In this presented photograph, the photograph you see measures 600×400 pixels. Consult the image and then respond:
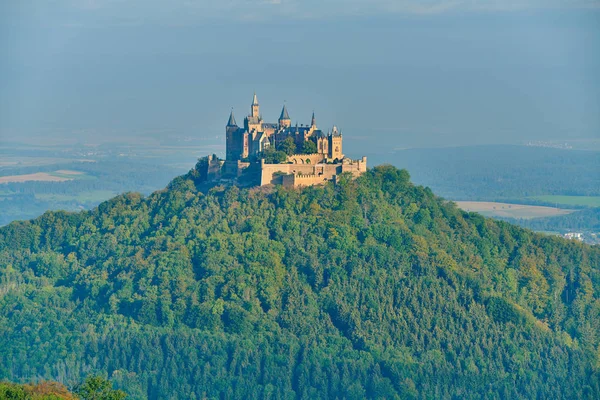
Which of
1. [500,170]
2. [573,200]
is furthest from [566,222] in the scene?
[500,170]

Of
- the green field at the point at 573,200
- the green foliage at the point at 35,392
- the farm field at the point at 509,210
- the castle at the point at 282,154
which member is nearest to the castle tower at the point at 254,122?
the castle at the point at 282,154

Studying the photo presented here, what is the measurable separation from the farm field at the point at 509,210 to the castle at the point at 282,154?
122ft

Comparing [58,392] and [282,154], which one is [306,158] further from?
[58,392]

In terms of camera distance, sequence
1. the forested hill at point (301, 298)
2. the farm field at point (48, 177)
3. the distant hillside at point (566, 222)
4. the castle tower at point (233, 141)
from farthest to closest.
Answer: the farm field at point (48, 177)
the distant hillside at point (566, 222)
the castle tower at point (233, 141)
the forested hill at point (301, 298)

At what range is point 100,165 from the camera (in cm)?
14612

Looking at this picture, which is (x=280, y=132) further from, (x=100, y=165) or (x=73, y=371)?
(x=100, y=165)

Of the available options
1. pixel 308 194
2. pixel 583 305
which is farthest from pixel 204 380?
pixel 583 305

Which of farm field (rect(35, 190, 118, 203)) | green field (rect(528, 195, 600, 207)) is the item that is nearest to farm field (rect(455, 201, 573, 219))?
green field (rect(528, 195, 600, 207))

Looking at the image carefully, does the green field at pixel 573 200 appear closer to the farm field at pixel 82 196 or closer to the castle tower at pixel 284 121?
the farm field at pixel 82 196

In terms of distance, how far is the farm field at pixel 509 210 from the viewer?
103188 mm

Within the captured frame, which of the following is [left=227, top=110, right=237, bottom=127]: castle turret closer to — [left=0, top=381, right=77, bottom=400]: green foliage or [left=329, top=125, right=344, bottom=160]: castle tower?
[left=329, top=125, right=344, bottom=160]: castle tower

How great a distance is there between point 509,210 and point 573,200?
9325mm

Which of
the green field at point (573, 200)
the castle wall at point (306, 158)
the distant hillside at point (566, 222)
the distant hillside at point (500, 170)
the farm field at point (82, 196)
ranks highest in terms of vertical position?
the castle wall at point (306, 158)

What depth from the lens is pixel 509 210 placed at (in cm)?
10688
